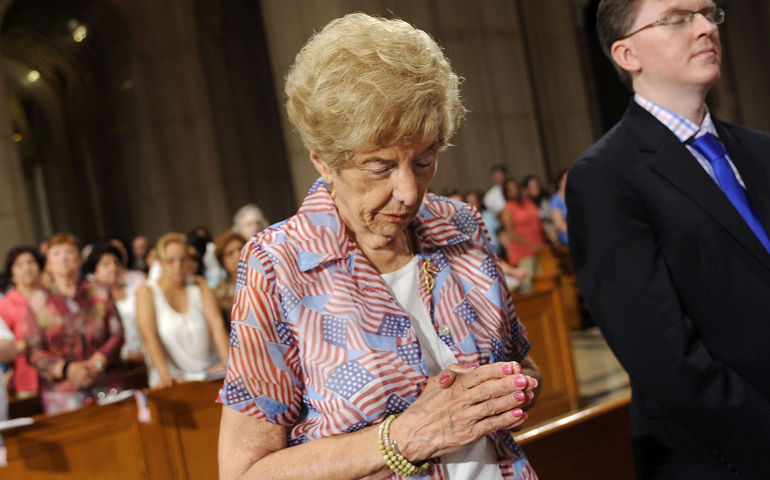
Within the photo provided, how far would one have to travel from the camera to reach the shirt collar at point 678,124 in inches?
70.1

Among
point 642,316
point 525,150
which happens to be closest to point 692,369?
point 642,316

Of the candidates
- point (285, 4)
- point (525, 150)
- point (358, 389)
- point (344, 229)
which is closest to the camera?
point (358, 389)

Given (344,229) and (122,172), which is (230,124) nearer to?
(122,172)

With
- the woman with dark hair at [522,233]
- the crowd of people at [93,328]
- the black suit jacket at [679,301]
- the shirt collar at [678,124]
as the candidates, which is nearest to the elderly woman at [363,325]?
the black suit jacket at [679,301]

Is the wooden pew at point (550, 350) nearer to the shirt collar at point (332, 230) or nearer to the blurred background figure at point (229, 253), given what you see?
the blurred background figure at point (229, 253)

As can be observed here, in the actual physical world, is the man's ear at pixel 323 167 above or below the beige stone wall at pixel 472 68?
below

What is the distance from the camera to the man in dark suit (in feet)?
5.21

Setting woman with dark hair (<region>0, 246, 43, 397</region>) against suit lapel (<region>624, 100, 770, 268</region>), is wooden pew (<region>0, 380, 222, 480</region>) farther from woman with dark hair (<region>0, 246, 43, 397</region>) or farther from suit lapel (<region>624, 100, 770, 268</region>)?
suit lapel (<region>624, 100, 770, 268</region>)

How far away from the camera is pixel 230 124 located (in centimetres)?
1688

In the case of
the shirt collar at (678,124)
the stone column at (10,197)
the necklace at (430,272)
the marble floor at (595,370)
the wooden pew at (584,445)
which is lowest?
the marble floor at (595,370)

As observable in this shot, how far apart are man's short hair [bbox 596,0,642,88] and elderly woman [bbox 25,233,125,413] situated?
3.61 meters

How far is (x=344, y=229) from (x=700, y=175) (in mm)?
908

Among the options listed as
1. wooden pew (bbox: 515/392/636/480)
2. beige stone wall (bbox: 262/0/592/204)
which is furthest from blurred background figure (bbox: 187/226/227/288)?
wooden pew (bbox: 515/392/636/480)

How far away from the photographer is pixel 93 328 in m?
4.50
